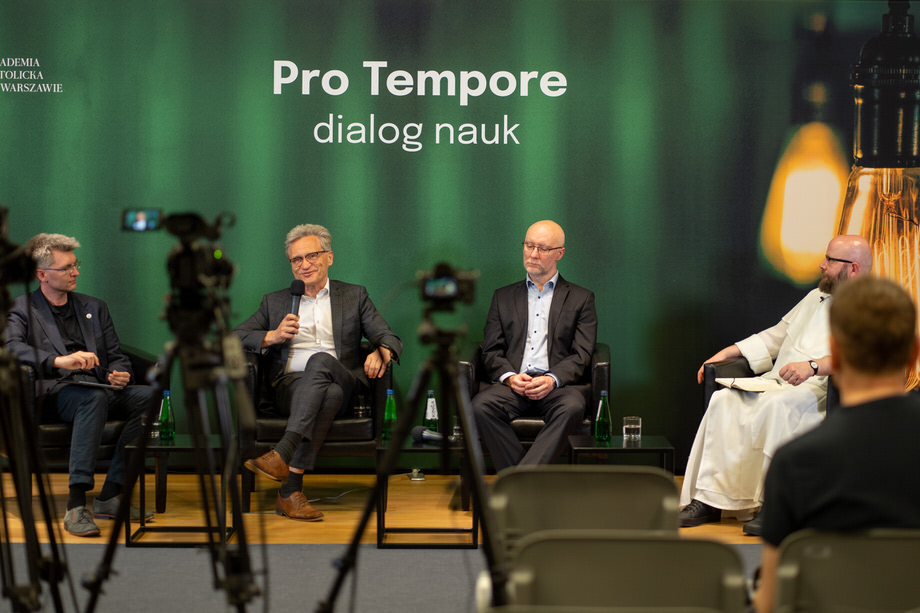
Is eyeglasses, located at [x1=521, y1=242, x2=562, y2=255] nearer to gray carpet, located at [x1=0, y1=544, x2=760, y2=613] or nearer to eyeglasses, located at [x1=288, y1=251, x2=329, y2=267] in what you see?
eyeglasses, located at [x1=288, y1=251, x2=329, y2=267]

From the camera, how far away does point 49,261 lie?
15.9 feet

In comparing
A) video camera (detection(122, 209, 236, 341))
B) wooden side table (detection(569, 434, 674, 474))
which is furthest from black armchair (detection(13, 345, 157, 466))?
video camera (detection(122, 209, 236, 341))

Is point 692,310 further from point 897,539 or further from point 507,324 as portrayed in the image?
point 897,539

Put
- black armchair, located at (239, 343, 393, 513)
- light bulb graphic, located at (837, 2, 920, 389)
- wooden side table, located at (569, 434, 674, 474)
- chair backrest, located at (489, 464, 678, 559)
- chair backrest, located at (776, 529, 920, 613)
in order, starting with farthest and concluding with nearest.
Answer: light bulb graphic, located at (837, 2, 920, 389) < black armchair, located at (239, 343, 393, 513) < wooden side table, located at (569, 434, 674, 474) < chair backrest, located at (489, 464, 678, 559) < chair backrest, located at (776, 529, 920, 613)

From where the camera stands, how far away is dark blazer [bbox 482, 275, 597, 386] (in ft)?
17.0

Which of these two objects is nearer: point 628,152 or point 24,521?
point 24,521

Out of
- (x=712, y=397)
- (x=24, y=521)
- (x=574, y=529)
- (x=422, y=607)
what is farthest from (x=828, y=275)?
(x=24, y=521)

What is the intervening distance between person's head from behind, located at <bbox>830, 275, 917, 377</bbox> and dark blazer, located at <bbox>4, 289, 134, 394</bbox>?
12.9ft

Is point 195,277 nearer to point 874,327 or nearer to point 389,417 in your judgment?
point 874,327

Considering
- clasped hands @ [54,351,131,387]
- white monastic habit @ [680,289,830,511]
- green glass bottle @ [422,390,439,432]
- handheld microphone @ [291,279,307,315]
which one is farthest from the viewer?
green glass bottle @ [422,390,439,432]

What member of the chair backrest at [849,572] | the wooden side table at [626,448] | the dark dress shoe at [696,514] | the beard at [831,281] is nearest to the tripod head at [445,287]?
the chair backrest at [849,572]

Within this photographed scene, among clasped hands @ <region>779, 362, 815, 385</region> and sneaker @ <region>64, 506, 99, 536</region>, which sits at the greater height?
clasped hands @ <region>779, 362, 815, 385</region>

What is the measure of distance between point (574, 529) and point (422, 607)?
138 cm

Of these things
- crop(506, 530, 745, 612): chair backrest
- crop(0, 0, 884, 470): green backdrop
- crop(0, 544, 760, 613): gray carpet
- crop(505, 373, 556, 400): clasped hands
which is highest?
crop(0, 0, 884, 470): green backdrop
